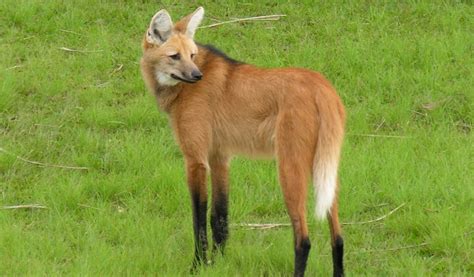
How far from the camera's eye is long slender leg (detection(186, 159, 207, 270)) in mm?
4715

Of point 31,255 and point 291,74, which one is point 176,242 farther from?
point 291,74

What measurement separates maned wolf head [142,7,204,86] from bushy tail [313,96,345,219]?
0.76 meters

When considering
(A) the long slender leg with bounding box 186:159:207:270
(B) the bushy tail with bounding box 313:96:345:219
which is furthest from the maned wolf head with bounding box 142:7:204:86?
(B) the bushy tail with bounding box 313:96:345:219

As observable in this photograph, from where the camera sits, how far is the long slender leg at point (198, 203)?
4715 millimetres

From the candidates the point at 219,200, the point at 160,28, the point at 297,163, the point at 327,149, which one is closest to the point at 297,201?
the point at 297,163

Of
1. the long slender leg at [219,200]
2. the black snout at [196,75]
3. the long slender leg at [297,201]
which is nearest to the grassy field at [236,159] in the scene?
the long slender leg at [219,200]

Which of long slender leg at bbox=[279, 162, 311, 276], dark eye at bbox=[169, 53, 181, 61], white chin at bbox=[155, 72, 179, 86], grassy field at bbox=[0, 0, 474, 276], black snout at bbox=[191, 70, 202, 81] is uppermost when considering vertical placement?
dark eye at bbox=[169, 53, 181, 61]

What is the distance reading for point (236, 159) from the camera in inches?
239

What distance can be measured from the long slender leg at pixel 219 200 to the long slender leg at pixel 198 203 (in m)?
0.18

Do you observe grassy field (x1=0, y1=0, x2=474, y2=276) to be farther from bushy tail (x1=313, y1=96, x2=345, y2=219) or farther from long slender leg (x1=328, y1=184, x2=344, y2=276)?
bushy tail (x1=313, y1=96, x2=345, y2=219)

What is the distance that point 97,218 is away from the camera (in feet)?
17.3

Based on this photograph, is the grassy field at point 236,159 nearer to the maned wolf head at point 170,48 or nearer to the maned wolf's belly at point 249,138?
the maned wolf's belly at point 249,138

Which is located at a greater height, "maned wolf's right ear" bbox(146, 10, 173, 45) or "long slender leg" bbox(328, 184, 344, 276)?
"maned wolf's right ear" bbox(146, 10, 173, 45)

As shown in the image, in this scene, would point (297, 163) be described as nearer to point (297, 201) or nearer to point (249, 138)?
point (297, 201)
